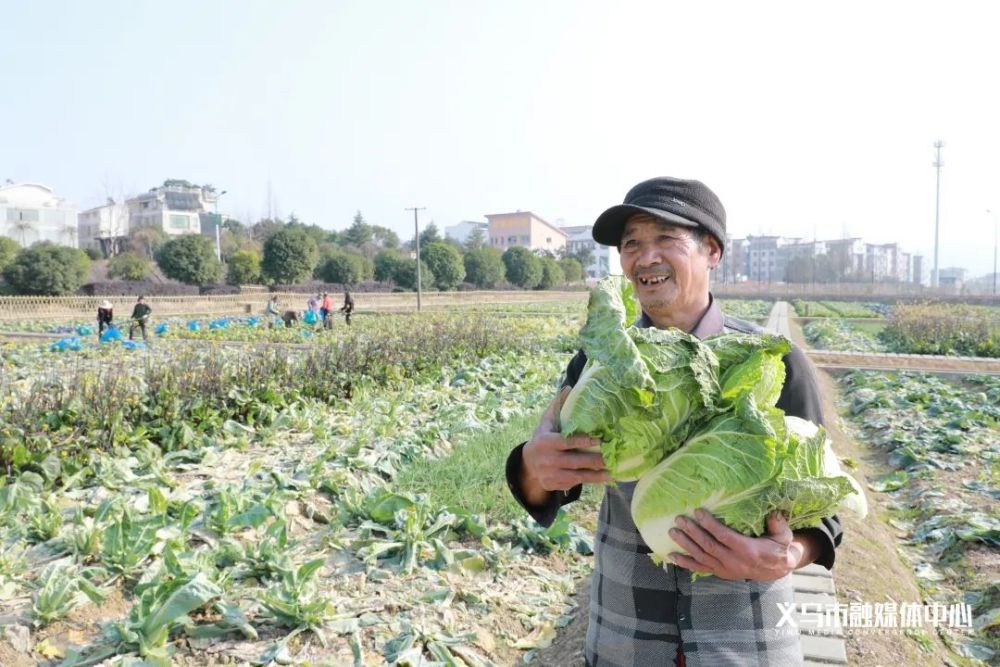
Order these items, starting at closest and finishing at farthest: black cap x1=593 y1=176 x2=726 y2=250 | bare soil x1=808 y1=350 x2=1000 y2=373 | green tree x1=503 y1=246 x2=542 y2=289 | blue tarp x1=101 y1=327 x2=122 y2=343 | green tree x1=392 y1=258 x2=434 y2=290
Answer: black cap x1=593 y1=176 x2=726 y2=250, bare soil x1=808 y1=350 x2=1000 y2=373, blue tarp x1=101 y1=327 x2=122 y2=343, green tree x1=392 y1=258 x2=434 y2=290, green tree x1=503 y1=246 x2=542 y2=289

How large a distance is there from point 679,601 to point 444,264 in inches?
1923

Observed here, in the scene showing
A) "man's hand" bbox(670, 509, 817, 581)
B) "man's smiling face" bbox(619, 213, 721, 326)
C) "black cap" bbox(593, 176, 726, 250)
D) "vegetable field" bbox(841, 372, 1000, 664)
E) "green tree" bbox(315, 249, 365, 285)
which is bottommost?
"vegetable field" bbox(841, 372, 1000, 664)

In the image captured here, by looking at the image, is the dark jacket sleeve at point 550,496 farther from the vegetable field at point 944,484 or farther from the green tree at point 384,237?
the green tree at point 384,237

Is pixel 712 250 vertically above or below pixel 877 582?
above

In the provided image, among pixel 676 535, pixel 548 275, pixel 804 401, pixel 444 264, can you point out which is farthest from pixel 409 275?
pixel 676 535

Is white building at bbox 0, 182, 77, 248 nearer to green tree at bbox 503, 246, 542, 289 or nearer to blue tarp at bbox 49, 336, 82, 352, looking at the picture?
green tree at bbox 503, 246, 542, 289

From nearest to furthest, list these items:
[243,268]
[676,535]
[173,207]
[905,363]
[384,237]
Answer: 1. [676,535]
2. [905,363]
3. [243,268]
4. [384,237]
5. [173,207]

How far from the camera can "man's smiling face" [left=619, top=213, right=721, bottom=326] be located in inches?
76.2

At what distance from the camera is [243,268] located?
42.1 metres

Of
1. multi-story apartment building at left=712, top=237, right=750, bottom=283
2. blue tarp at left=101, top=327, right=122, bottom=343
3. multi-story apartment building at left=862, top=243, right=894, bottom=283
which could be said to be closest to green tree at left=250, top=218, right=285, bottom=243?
multi-story apartment building at left=712, top=237, right=750, bottom=283

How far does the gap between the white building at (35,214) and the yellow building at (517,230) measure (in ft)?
209

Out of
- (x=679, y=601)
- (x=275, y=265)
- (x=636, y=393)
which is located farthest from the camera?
(x=275, y=265)

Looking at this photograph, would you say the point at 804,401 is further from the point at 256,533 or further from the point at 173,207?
the point at 173,207

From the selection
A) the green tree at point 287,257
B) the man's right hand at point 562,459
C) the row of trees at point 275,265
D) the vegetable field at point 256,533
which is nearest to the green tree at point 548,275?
the row of trees at point 275,265
